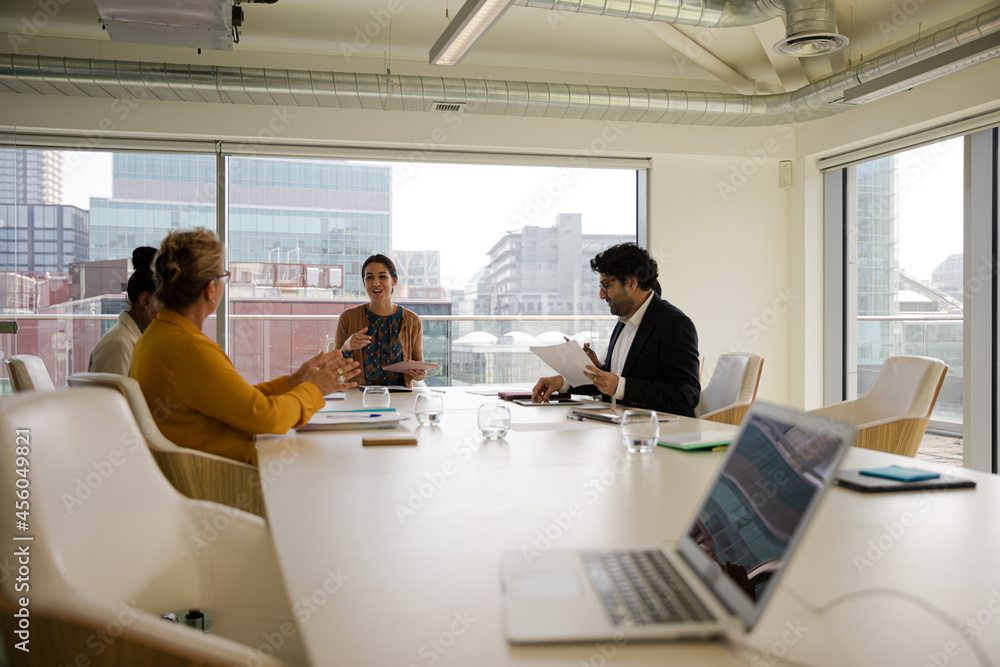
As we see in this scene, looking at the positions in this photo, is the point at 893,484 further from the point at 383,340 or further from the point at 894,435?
the point at 383,340

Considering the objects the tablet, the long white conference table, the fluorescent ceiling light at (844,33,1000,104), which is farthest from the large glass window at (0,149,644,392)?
the tablet

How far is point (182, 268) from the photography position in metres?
1.98

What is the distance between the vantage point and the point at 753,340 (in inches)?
238

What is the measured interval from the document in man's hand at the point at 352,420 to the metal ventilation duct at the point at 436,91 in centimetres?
306

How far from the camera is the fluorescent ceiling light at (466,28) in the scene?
132 inches

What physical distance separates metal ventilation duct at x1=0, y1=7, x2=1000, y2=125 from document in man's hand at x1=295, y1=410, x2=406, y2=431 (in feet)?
10.0

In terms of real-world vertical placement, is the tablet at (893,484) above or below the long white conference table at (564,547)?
above

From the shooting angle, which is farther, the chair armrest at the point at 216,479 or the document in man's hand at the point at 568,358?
the document in man's hand at the point at 568,358

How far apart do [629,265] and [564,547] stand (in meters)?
2.40

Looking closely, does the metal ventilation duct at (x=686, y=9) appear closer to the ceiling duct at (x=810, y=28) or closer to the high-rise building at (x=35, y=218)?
the ceiling duct at (x=810, y=28)

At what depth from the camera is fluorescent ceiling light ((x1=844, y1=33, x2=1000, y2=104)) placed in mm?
3646

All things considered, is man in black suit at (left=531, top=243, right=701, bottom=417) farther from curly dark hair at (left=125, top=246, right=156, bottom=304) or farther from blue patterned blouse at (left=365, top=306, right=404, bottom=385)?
curly dark hair at (left=125, top=246, right=156, bottom=304)

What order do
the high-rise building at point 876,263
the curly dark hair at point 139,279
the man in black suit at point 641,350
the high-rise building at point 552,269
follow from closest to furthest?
1. the man in black suit at point 641,350
2. the curly dark hair at point 139,279
3. the high-rise building at point 876,263
4. the high-rise building at point 552,269

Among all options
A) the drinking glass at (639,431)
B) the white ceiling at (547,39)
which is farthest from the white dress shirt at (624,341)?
the white ceiling at (547,39)
